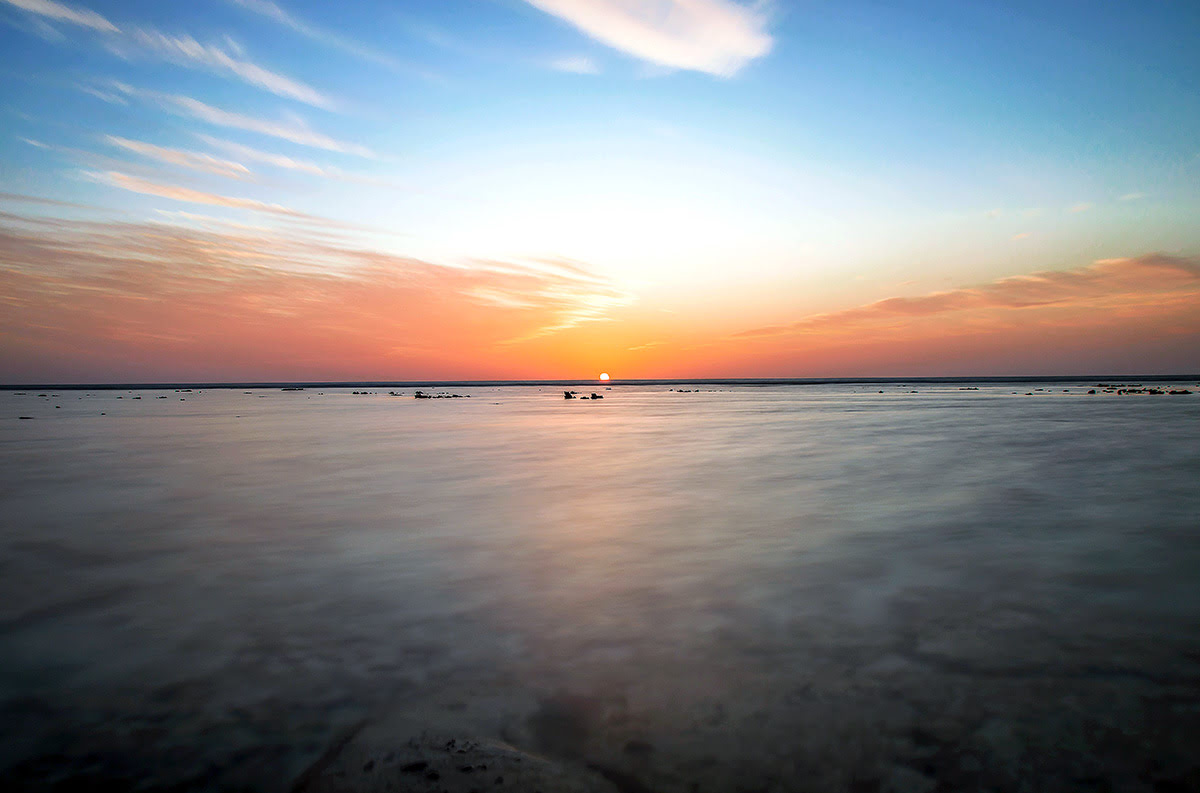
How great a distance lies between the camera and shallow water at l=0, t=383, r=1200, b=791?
3.89m

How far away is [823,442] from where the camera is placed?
23.4 meters

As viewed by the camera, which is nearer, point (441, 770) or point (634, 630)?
point (441, 770)

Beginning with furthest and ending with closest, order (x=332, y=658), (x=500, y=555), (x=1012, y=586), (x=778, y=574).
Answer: (x=500, y=555) < (x=778, y=574) < (x=1012, y=586) < (x=332, y=658)


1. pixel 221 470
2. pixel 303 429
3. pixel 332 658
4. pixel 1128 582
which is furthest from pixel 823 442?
pixel 303 429

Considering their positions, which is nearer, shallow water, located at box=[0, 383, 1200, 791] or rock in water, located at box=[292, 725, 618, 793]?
rock in water, located at box=[292, 725, 618, 793]

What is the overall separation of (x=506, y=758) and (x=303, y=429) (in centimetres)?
3183

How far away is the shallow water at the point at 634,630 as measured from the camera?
3.89m

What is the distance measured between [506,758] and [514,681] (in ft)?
3.66

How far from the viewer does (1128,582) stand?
272 inches

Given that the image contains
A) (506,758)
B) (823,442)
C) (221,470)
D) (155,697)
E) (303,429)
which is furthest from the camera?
(303,429)

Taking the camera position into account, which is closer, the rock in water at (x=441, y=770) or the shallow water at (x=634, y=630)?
the rock in water at (x=441, y=770)

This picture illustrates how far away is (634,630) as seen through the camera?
19.2ft

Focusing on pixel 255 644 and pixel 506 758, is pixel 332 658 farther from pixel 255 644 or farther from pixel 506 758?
pixel 506 758

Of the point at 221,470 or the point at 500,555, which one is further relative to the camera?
the point at 221,470
